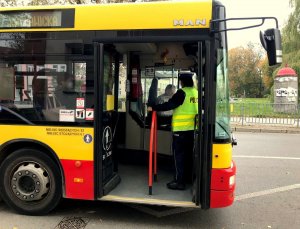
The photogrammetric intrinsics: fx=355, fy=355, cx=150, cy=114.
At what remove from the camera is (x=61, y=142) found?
463 centimetres

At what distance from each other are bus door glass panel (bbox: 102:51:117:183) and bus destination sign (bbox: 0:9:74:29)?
0.67 meters

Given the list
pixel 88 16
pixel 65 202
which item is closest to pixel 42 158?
pixel 65 202

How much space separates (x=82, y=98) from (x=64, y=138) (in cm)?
57

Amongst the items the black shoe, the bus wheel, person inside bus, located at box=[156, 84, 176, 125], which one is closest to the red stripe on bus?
the bus wheel

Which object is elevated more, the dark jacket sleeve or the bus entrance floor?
the dark jacket sleeve

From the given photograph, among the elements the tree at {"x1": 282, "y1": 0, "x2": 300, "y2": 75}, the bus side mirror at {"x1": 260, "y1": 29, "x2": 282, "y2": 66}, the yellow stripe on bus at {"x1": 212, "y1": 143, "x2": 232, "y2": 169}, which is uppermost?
the tree at {"x1": 282, "y1": 0, "x2": 300, "y2": 75}

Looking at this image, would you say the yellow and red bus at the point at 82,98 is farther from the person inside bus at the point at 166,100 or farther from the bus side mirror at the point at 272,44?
the person inside bus at the point at 166,100

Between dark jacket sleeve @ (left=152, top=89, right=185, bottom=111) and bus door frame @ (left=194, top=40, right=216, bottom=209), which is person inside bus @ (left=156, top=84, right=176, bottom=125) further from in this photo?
bus door frame @ (left=194, top=40, right=216, bottom=209)

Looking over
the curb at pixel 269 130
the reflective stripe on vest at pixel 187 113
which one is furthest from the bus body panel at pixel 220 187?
the curb at pixel 269 130

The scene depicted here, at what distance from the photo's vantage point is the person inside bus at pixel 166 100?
6.78 meters

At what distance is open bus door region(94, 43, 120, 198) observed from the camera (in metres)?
4.56

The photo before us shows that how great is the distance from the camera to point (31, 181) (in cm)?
476

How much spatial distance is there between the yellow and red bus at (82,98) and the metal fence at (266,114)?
40.4 feet

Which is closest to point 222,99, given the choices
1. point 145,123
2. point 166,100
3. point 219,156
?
point 219,156
